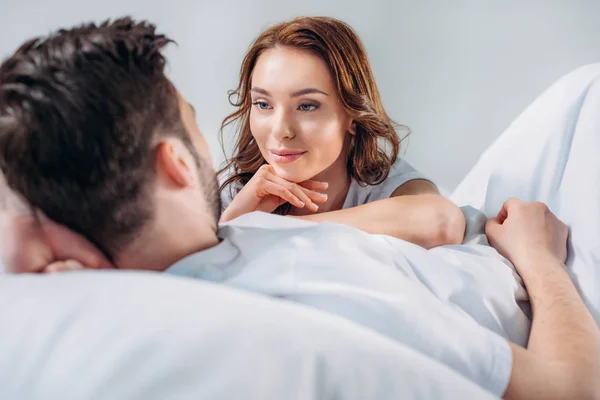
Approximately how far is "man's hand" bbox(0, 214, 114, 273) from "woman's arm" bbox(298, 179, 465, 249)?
36cm

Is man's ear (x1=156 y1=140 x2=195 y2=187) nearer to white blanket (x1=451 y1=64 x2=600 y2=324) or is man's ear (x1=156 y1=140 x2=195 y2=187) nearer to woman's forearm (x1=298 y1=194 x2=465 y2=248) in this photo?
woman's forearm (x1=298 y1=194 x2=465 y2=248)

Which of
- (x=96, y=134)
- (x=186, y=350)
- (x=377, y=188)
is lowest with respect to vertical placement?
(x=377, y=188)

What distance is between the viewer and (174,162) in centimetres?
61

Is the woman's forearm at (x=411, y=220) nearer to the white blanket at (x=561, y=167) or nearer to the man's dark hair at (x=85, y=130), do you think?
the white blanket at (x=561, y=167)

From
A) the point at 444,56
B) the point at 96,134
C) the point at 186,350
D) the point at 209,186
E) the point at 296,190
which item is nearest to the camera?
the point at 186,350

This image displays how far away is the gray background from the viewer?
114 cm

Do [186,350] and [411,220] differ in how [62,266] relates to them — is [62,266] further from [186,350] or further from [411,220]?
[411,220]

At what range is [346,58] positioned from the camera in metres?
1.05

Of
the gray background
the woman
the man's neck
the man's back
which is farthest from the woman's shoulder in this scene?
the man's neck

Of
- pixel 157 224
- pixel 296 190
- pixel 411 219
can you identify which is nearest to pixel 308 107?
pixel 296 190

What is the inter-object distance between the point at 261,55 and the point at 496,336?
2.07ft

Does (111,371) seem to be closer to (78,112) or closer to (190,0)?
(78,112)

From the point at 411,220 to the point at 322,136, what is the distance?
8.4 inches

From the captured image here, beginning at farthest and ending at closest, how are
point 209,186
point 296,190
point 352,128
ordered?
1. point 352,128
2. point 296,190
3. point 209,186
